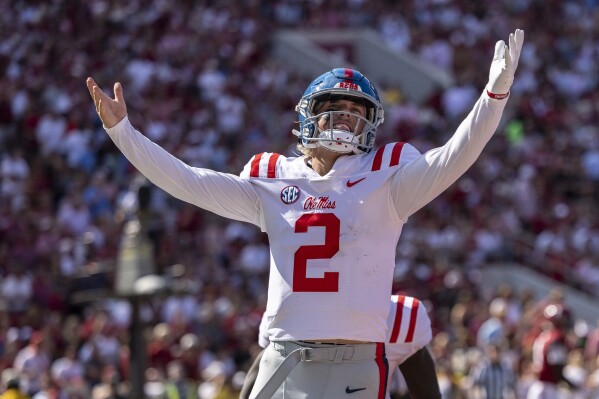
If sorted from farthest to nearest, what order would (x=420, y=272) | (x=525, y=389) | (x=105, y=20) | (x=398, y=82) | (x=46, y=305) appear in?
(x=398, y=82)
(x=105, y=20)
(x=420, y=272)
(x=46, y=305)
(x=525, y=389)

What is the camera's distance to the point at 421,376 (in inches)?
223

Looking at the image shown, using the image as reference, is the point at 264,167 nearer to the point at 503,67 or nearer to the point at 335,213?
the point at 335,213

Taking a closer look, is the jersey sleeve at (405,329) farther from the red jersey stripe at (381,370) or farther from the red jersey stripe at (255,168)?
the red jersey stripe at (255,168)

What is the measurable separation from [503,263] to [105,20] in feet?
20.4

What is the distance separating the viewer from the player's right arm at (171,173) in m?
4.80

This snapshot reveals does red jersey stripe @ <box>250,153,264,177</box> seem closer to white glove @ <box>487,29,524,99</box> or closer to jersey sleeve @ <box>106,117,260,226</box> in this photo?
jersey sleeve @ <box>106,117,260,226</box>

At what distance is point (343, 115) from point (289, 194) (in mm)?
336

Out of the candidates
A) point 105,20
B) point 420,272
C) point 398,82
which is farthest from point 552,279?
point 105,20

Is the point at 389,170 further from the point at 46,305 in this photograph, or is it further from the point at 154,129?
the point at 154,129

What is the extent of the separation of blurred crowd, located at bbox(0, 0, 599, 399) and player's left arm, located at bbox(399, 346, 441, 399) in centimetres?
568

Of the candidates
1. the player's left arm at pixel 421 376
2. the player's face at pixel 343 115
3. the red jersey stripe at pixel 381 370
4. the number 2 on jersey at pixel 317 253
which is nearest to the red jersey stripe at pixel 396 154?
the player's face at pixel 343 115

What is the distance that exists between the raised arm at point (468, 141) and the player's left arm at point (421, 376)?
118 centimetres

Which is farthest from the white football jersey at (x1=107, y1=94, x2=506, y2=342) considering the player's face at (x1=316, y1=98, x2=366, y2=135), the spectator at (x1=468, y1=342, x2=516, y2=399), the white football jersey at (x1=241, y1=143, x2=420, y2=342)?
the spectator at (x1=468, y1=342, x2=516, y2=399)

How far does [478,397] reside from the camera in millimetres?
10867
